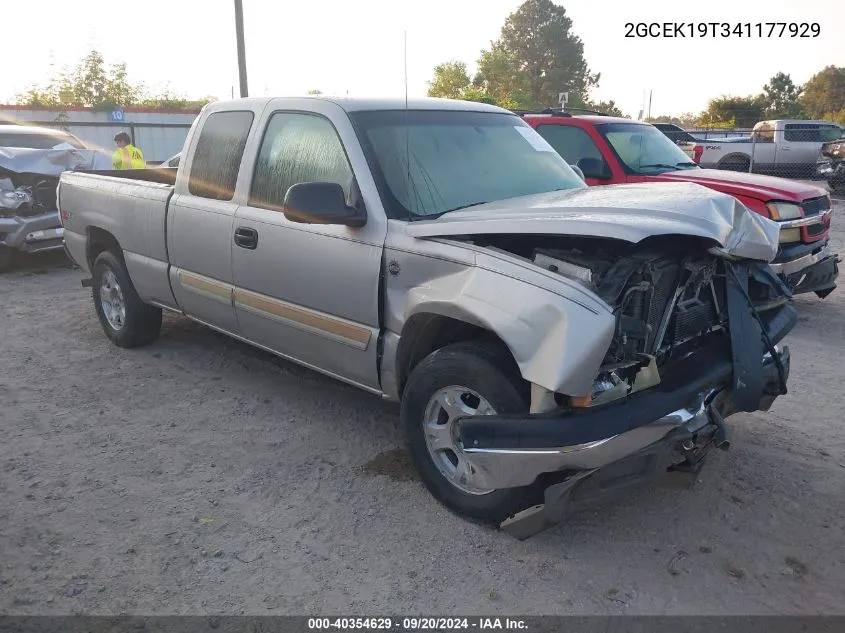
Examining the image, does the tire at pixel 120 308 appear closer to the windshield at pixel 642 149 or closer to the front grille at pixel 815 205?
the windshield at pixel 642 149

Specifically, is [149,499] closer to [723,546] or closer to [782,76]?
[723,546]

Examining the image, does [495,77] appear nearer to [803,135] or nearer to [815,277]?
[803,135]

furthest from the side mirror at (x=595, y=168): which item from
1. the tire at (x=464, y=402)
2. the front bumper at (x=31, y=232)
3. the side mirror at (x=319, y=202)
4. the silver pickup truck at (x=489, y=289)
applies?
the front bumper at (x=31, y=232)

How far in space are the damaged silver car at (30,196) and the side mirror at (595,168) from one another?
6625 mm

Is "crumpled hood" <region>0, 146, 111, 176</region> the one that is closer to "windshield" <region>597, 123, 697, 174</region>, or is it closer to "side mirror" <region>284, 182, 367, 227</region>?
"windshield" <region>597, 123, 697, 174</region>

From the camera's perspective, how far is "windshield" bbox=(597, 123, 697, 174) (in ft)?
25.8

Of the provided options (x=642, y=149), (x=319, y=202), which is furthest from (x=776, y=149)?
(x=319, y=202)

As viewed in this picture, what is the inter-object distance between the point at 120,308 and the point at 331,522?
349cm

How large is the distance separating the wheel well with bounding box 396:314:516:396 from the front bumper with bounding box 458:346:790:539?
→ 0.55 m

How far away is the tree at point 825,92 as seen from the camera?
5203 centimetres

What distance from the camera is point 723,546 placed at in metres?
3.25

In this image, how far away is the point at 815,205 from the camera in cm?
725

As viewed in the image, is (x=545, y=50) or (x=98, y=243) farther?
(x=545, y=50)

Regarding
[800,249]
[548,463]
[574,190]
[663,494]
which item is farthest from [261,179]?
[800,249]
